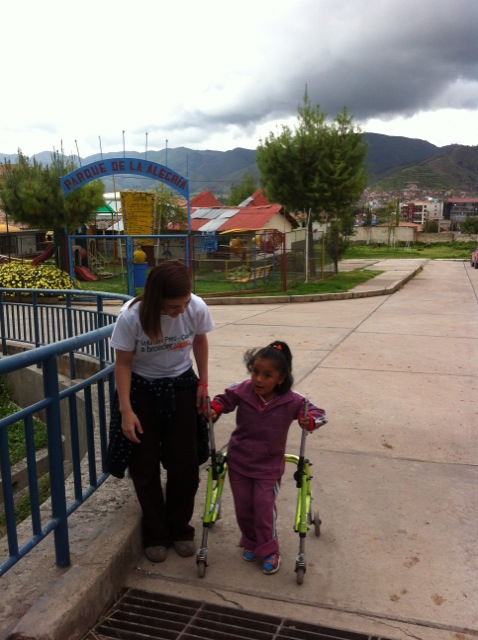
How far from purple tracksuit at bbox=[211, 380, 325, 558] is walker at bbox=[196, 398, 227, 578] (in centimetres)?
9

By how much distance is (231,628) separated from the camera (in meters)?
2.59

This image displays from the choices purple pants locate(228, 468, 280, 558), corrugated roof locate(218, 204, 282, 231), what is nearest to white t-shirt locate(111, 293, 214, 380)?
purple pants locate(228, 468, 280, 558)

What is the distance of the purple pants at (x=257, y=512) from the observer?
9.68 ft

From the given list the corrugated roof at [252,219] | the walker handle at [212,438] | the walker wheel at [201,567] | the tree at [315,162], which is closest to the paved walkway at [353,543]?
the walker wheel at [201,567]

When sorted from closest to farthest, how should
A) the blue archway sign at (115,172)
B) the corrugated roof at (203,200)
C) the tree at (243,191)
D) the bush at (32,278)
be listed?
1. the blue archway sign at (115,172)
2. the bush at (32,278)
3. the corrugated roof at (203,200)
4. the tree at (243,191)

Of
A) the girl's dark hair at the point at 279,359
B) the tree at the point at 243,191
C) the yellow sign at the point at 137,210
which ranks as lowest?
the girl's dark hair at the point at 279,359

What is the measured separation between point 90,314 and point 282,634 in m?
4.53

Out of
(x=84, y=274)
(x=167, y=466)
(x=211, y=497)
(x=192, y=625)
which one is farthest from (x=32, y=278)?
(x=192, y=625)

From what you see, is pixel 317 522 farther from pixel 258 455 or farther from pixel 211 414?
pixel 211 414

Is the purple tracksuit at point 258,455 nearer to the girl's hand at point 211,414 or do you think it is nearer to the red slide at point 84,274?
the girl's hand at point 211,414

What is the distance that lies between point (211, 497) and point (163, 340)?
2.81 ft

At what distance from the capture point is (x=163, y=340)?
2.91 metres

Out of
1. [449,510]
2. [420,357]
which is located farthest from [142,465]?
[420,357]

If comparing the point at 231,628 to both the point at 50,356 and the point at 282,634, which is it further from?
the point at 50,356
